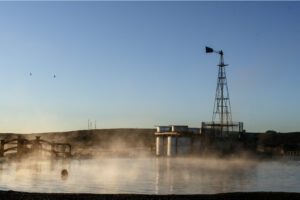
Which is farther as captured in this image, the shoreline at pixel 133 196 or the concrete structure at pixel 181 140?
the concrete structure at pixel 181 140

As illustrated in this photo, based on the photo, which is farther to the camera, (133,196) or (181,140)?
(181,140)

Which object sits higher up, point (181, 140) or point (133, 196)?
point (181, 140)

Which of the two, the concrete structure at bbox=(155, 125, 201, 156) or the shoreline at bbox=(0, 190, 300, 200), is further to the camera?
the concrete structure at bbox=(155, 125, 201, 156)

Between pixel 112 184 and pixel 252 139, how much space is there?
67305 millimetres

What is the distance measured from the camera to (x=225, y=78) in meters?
98.9

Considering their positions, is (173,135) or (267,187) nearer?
(267,187)

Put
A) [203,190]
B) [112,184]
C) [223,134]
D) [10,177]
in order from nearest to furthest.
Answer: [203,190], [112,184], [10,177], [223,134]

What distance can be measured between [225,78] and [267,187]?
61119 mm

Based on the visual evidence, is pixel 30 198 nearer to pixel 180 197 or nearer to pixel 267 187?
pixel 180 197

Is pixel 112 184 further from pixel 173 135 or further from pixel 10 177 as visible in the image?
pixel 173 135

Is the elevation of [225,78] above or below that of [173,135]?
above

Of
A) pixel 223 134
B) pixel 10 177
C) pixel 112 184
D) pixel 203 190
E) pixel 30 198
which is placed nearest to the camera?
pixel 30 198

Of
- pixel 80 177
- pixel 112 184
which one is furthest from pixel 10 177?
pixel 112 184

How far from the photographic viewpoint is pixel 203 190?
35281mm
